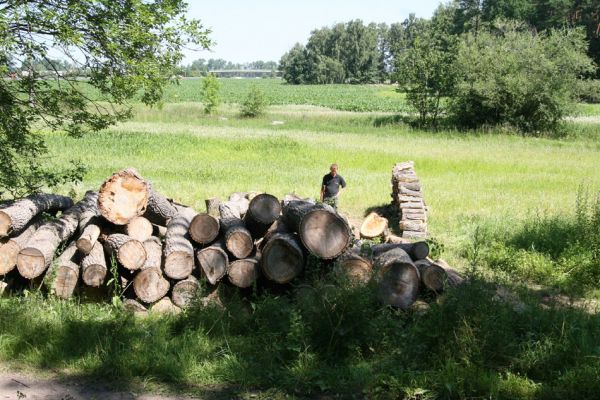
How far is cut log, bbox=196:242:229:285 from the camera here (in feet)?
26.6

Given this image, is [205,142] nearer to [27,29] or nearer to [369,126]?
[369,126]

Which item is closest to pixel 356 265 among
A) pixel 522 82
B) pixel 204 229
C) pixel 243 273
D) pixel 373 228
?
pixel 243 273

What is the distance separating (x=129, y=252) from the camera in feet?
26.2

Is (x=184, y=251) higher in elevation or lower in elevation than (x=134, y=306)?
higher

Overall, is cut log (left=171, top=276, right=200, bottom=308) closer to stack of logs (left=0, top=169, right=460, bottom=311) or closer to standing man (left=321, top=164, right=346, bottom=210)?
stack of logs (left=0, top=169, right=460, bottom=311)

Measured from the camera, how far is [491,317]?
590cm

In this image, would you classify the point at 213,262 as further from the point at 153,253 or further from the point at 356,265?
the point at 356,265

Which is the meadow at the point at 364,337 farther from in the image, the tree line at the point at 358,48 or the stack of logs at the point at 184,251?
the tree line at the point at 358,48

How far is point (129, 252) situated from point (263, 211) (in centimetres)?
196

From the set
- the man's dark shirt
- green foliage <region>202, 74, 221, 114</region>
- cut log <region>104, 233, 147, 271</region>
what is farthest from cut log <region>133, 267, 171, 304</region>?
green foliage <region>202, 74, 221, 114</region>

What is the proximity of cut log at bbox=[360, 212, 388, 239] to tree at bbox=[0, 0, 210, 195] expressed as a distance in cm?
546

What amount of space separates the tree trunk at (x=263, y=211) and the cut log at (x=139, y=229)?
153 cm

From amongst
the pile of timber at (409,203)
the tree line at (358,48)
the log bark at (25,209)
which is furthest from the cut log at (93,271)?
the tree line at (358,48)

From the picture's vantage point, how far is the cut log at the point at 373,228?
42.4 feet
